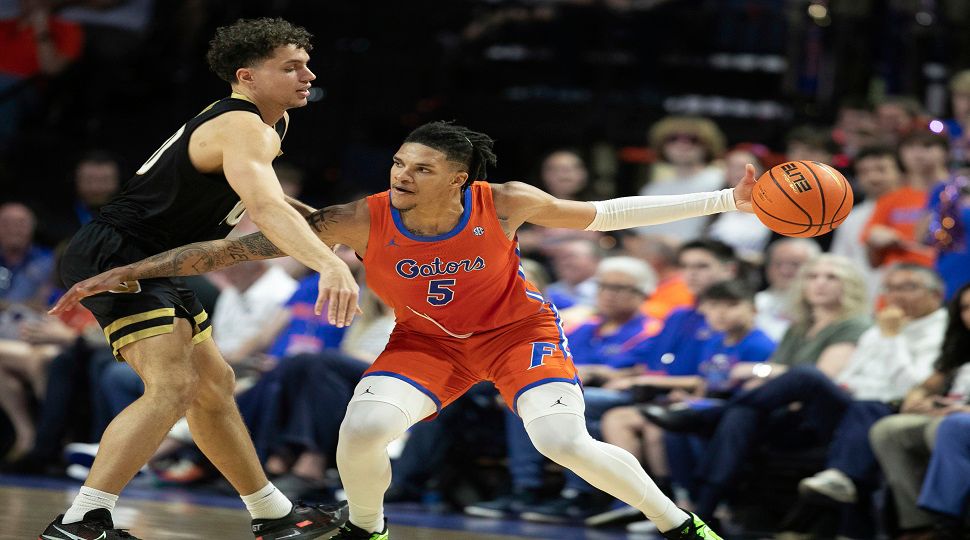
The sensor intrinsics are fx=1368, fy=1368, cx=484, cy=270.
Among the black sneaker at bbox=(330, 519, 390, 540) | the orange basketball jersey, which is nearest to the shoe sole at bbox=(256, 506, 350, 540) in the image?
the black sneaker at bbox=(330, 519, 390, 540)

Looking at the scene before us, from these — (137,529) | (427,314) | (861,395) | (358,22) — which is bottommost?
(137,529)

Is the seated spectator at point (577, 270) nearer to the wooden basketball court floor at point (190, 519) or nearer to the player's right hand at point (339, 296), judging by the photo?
the wooden basketball court floor at point (190, 519)

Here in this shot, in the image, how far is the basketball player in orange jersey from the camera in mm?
4594

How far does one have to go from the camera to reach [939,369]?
6254 millimetres

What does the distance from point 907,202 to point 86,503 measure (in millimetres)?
5143

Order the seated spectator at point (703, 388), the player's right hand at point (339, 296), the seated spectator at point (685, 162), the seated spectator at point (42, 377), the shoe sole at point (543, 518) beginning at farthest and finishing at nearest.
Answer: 1. the seated spectator at point (685, 162)
2. the seated spectator at point (42, 377)
3. the shoe sole at point (543, 518)
4. the seated spectator at point (703, 388)
5. the player's right hand at point (339, 296)

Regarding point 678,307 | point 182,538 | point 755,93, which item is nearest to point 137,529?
point 182,538

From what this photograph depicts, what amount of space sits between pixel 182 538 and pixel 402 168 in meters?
1.76

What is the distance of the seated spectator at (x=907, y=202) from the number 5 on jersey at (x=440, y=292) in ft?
11.9

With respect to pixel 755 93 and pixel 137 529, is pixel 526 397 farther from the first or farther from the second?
pixel 755 93

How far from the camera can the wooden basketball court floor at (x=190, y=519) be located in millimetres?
5500

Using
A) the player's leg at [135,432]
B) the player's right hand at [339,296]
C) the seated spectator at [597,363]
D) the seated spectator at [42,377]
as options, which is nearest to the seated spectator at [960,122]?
the seated spectator at [597,363]

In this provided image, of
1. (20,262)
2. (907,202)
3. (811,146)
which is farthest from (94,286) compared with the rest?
(20,262)

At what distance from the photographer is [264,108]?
15.3 ft
